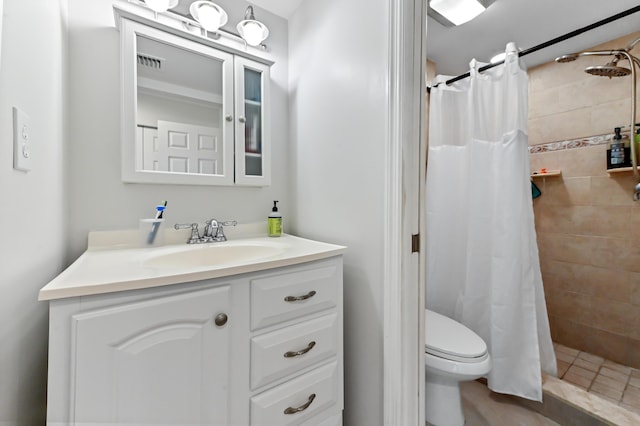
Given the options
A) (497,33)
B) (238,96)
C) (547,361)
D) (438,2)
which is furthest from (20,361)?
(497,33)

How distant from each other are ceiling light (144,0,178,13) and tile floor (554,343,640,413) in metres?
2.83

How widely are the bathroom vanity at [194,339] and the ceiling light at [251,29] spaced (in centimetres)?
107

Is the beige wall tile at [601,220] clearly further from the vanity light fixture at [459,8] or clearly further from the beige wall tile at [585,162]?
the vanity light fixture at [459,8]

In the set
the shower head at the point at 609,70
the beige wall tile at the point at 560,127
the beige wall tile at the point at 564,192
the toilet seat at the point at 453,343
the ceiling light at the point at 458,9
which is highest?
the ceiling light at the point at 458,9

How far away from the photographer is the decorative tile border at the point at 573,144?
5.76 ft

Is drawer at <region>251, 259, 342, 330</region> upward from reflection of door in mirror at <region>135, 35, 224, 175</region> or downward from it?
downward

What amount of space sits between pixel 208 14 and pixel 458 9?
1272mm

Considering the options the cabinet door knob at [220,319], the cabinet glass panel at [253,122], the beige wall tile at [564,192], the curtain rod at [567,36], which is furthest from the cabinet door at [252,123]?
the beige wall tile at [564,192]

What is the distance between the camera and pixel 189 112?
4.11ft

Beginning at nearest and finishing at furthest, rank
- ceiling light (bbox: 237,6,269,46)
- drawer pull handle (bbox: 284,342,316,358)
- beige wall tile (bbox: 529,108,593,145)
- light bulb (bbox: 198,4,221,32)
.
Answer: drawer pull handle (bbox: 284,342,316,358) < light bulb (bbox: 198,4,221,32) < ceiling light (bbox: 237,6,269,46) < beige wall tile (bbox: 529,108,593,145)

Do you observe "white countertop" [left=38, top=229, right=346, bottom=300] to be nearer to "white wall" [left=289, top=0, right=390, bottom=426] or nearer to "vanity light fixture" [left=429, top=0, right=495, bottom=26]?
"white wall" [left=289, top=0, right=390, bottom=426]

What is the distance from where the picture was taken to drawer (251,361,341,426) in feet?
2.72

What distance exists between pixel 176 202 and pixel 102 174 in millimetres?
282

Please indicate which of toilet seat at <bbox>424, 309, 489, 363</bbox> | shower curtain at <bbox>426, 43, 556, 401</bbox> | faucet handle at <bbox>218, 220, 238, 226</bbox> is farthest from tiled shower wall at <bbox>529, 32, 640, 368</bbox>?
faucet handle at <bbox>218, 220, 238, 226</bbox>
